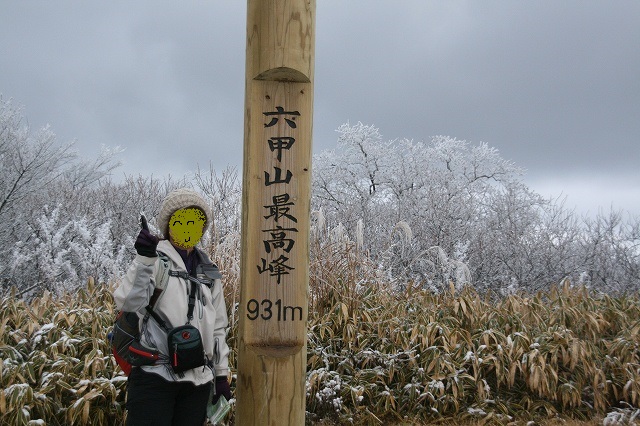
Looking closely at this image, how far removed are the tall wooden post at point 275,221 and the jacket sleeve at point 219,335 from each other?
18cm

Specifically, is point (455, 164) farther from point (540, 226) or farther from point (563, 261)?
point (563, 261)

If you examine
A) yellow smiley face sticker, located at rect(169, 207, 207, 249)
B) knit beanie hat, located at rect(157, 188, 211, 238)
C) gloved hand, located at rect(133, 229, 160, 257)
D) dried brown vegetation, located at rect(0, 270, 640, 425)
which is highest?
knit beanie hat, located at rect(157, 188, 211, 238)

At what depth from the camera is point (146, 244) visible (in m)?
2.41

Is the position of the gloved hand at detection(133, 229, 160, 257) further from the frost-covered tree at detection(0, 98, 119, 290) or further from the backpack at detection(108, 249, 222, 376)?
the frost-covered tree at detection(0, 98, 119, 290)

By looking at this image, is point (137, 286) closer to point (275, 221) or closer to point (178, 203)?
point (178, 203)

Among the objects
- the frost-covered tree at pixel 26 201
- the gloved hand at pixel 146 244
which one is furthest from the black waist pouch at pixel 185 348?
the frost-covered tree at pixel 26 201

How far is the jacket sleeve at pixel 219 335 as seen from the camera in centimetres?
277

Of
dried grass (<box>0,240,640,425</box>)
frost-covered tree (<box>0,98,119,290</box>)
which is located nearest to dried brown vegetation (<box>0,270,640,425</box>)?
dried grass (<box>0,240,640,425</box>)

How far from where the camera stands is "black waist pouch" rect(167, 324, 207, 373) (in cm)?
248

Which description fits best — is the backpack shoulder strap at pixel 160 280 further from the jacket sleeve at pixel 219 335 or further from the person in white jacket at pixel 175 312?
the jacket sleeve at pixel 219 335

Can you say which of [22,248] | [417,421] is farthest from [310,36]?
[22,248]

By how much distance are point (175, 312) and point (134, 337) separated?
0.69 feet

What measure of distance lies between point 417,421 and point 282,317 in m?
2.27

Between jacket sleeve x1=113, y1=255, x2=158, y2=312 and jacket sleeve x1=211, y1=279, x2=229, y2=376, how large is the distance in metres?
0.42
